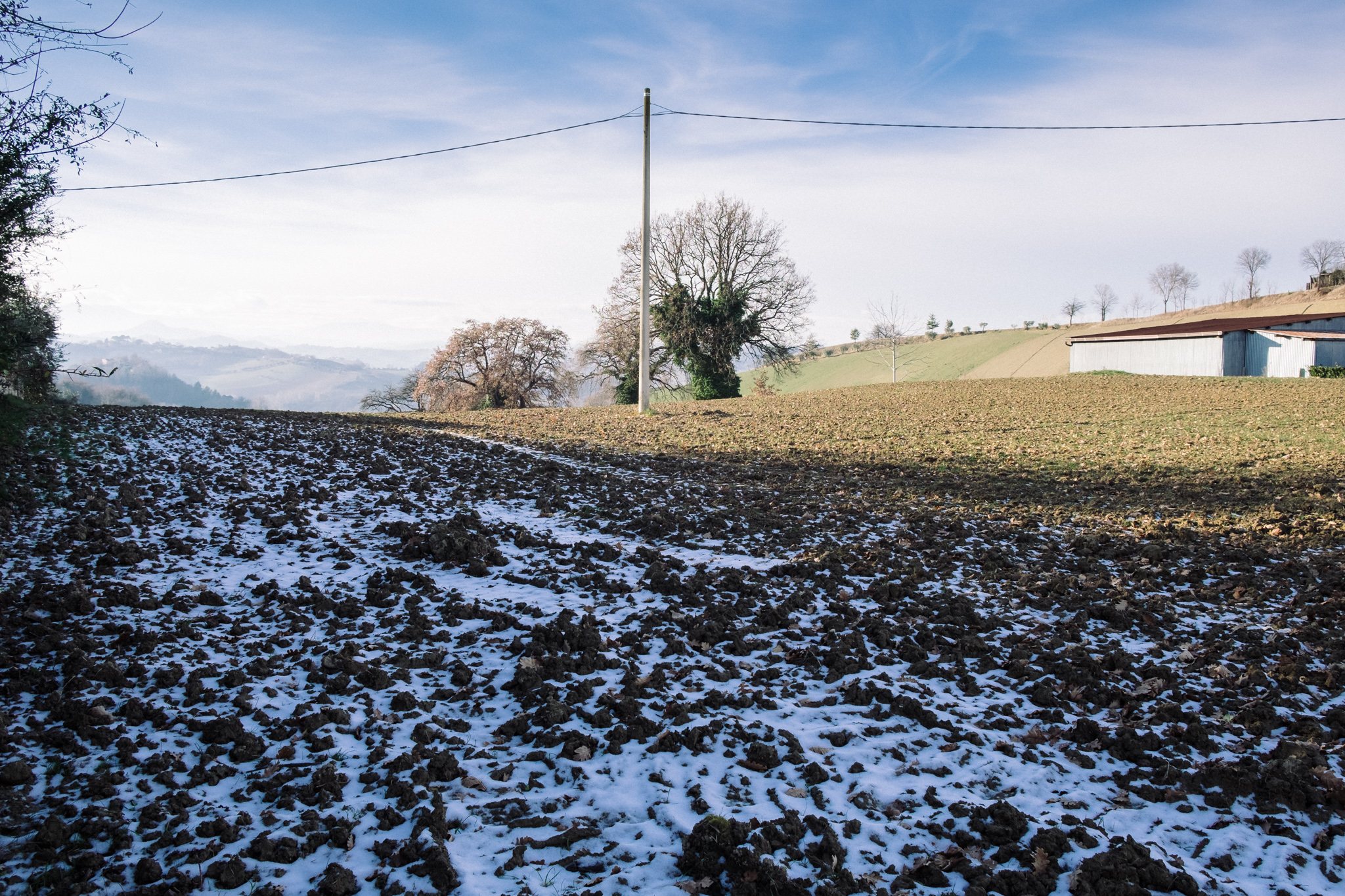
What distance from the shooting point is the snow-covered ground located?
117 inches

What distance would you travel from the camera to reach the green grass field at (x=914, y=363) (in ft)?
215

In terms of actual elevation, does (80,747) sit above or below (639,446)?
below

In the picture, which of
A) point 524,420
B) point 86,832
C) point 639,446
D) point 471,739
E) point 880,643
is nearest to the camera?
point 86,832

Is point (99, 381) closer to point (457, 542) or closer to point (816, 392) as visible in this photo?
point (816, 392)

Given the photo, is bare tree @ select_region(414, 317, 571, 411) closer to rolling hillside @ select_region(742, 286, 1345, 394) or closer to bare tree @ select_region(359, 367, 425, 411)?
bare tree @ select_region(359, 367, 425, 411)

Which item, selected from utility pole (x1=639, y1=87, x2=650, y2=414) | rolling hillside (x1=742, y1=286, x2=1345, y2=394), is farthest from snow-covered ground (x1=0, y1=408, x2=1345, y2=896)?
rolling hillside (x1=742, y1=286, x2=1345, y2=394)

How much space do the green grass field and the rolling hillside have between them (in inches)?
3.0

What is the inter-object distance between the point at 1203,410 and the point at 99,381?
7724 inches

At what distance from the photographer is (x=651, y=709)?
4164mm

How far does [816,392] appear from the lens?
94.9ft

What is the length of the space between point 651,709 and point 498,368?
3926cm

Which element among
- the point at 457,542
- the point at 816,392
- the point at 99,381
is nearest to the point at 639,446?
the point at 457,542

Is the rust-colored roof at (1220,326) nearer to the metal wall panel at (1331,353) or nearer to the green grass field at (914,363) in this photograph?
the metal wall panel at (1331,353)

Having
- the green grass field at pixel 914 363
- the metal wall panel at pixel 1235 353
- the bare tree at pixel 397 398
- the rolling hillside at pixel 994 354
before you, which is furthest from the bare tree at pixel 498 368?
the metal wall panel at pixel 1235 353
